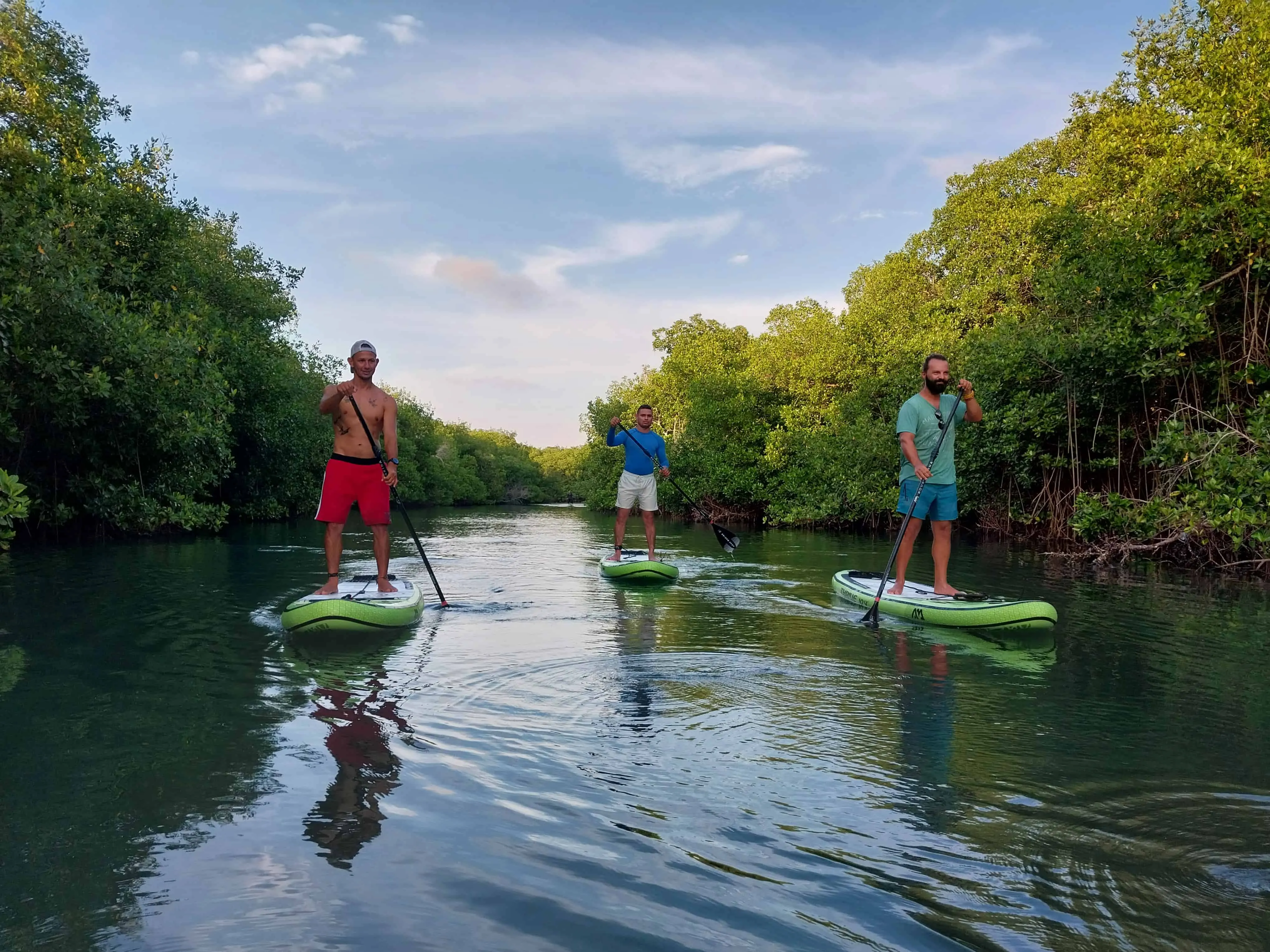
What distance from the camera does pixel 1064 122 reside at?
2470 centimetres

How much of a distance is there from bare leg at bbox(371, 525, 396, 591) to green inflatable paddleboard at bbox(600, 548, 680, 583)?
350 centimetres

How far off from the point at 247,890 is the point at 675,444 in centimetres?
3830

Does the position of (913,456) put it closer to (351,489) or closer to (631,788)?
(351,489)

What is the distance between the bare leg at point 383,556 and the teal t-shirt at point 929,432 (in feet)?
16.2

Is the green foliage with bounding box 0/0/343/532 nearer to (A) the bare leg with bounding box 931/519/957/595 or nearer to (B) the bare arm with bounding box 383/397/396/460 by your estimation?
(B) the bare arm with bounding box 383/397/396/460

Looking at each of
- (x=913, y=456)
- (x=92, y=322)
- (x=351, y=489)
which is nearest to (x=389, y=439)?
(x=351, y=489)

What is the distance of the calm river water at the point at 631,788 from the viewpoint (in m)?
2.52

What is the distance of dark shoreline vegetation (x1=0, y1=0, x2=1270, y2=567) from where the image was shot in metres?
13.2

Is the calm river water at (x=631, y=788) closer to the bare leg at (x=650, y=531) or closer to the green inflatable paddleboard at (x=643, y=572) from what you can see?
the green inflatable paddleboard at (x=643, y=572)

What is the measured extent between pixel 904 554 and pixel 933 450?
111 centimetres

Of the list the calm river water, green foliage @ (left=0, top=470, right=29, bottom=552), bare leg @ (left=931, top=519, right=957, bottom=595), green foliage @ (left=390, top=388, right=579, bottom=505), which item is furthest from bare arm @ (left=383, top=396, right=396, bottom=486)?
green foliage @ (left=390, top=388, right=579, bottom=505)

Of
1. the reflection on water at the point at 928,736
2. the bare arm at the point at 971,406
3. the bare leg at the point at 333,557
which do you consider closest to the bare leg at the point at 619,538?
the bare leg at the point at 333,557

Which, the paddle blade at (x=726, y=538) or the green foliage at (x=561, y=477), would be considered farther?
the green foliage at (x=561, y=477)

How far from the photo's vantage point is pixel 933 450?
8.22 meters
